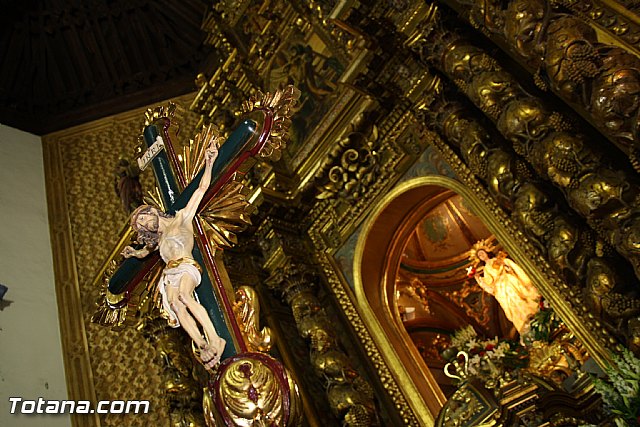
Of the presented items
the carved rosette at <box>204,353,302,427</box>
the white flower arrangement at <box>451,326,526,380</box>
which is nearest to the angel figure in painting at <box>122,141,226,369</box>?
the carved rosette at <box>204,353,302,427</box>

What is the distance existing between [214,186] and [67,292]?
363 centimetres

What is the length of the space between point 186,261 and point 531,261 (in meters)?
2.19

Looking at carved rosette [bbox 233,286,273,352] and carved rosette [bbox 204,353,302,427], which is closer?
carved rosette [bbox 204,353,302,427]

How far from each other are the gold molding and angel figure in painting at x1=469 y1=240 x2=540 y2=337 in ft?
12.7

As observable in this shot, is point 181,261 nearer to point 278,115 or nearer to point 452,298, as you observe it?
point 278,115

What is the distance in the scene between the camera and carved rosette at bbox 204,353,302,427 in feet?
7.04

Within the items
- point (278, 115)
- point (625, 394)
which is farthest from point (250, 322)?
point (625, 394)

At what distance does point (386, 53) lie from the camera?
5113 mm

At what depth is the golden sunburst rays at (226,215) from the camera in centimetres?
293

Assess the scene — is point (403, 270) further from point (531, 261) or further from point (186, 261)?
point (186, 261)

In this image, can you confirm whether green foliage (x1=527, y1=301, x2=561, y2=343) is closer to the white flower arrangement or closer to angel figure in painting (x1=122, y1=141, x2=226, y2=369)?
the white flower arrangement

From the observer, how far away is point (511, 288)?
6.29 metres

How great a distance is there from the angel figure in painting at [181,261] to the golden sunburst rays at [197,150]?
6cm

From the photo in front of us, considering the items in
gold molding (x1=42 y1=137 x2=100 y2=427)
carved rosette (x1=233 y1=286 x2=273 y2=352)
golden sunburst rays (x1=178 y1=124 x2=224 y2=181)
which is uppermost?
gold molding (x1=42 y1=137 x2=100 y2=427)
